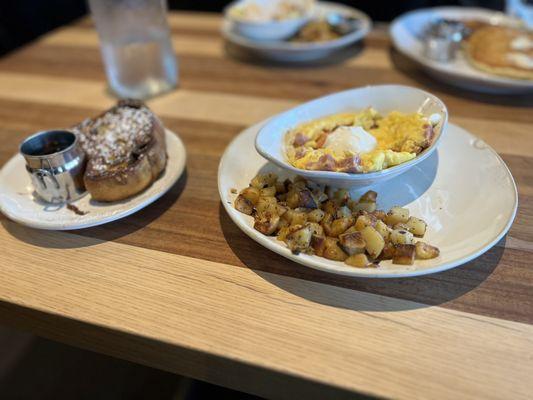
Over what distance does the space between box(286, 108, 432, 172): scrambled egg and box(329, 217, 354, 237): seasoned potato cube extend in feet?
0.32

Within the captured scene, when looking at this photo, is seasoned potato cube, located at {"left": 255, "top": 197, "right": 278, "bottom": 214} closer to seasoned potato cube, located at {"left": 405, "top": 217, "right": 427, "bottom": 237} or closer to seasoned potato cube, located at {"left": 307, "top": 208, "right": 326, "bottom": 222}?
seasoned potato cube, located at {"left": 307, "top": 208, "right": 326, "bottom": 222}

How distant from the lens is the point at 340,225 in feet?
2.95

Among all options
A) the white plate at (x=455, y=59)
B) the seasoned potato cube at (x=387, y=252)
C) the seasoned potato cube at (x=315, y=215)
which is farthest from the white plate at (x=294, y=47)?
the seasoned potato cube at (x=387, y=252)

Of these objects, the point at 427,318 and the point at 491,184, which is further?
the point at 491,184

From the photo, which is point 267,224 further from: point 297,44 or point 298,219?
point 297,44

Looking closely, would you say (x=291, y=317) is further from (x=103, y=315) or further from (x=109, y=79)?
(x=109, y=79)

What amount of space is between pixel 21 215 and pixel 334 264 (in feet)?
2.28

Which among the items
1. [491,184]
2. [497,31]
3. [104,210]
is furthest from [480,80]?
[104,210]

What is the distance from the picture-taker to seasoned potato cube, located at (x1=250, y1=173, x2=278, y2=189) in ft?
3.34

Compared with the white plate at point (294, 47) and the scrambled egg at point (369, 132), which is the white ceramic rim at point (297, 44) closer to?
the white plate at point (294, 47)

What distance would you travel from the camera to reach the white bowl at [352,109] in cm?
91

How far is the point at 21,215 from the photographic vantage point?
103cm

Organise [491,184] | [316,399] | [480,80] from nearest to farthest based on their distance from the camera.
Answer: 1. [316,399]
2. [491,184]
3. [480,80]

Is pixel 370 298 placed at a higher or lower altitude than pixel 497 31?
lower
